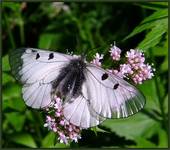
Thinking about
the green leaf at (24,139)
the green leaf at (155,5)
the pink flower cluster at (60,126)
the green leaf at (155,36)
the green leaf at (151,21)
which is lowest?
the green leaf at (24,139)

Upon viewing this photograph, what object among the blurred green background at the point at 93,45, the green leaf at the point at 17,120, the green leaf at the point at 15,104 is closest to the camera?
the blurred green background at the point at 93,45

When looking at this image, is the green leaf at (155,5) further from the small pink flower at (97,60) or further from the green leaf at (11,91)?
the green leaf at (11,91)

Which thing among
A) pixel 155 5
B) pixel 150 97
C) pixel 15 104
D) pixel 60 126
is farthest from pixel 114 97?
pixel 15 104

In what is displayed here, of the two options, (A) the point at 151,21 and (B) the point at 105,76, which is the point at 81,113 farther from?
(A) the point at 151,21

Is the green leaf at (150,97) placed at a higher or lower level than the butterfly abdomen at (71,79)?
lower

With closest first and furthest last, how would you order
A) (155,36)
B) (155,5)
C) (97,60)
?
(97,60)
(155,36)
(155,5)

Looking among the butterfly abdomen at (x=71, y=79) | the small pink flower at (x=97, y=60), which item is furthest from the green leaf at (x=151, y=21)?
the butterfly abdomen at (x=71, y=79)

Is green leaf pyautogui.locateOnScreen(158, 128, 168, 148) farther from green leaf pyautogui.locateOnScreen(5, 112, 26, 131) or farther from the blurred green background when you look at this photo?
green leaf pyautogui.locateOnScreen(5, 112, 26, 131)
